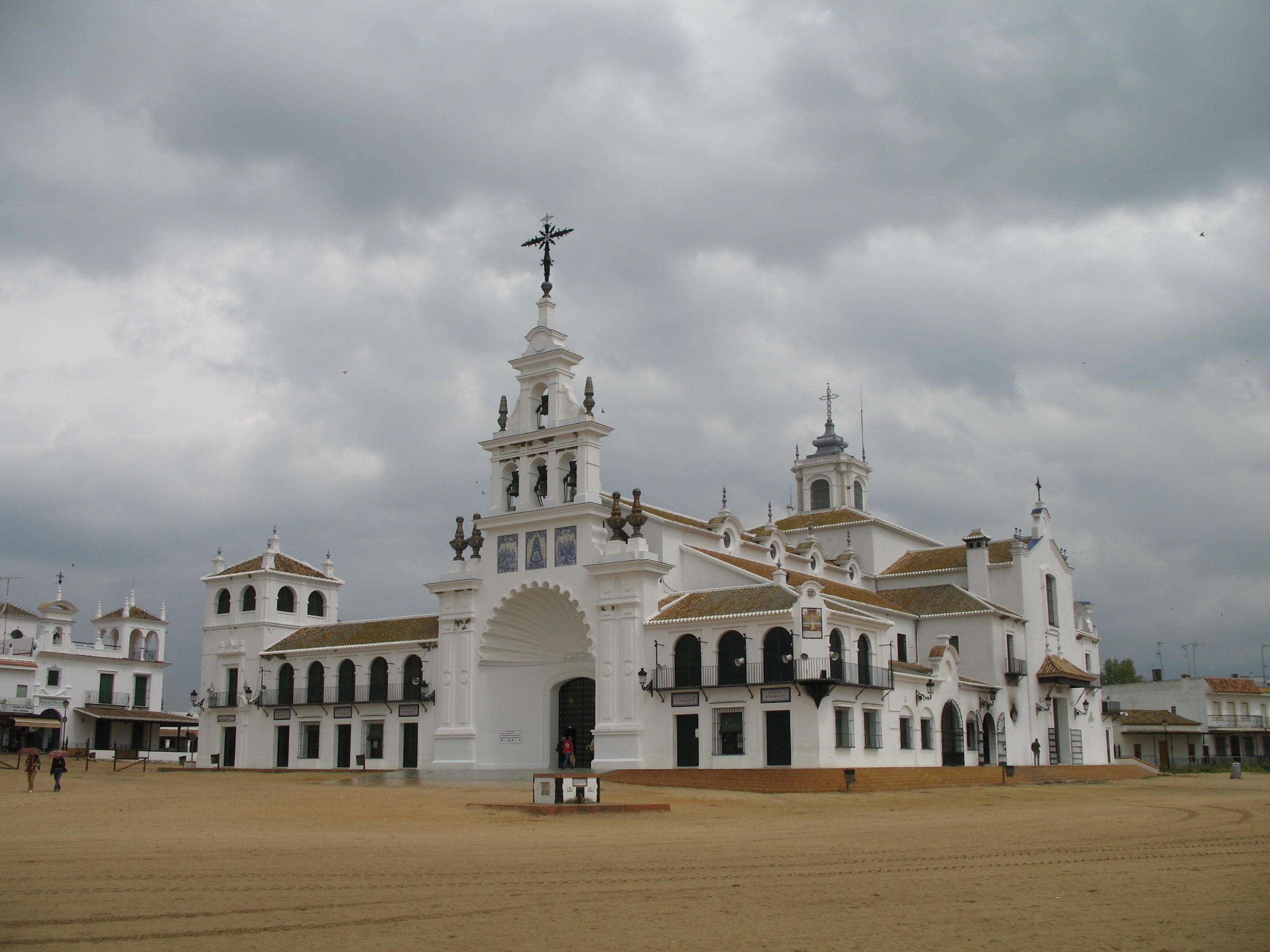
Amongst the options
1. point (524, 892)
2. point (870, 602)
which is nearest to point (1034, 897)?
point (524, 892)

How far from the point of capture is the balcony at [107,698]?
6016cm

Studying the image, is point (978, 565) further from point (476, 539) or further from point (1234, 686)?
point (1234, 686)

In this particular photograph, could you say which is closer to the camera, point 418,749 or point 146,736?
point 418,749

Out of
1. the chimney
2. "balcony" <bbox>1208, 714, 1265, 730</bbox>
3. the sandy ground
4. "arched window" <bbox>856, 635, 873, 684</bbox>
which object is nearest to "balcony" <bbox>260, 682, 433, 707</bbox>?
"arched window" <bbox>856, 635, 873, 684</bbox>

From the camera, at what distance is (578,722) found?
1599 inches

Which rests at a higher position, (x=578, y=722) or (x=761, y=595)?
(x=761, y=595)

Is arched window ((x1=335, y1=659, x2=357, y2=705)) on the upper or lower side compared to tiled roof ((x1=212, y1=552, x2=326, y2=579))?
lower

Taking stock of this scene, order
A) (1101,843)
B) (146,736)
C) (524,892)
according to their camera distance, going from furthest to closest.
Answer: (146,736) → (1101,843) → (524,892)

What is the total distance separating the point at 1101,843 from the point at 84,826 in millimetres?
16040

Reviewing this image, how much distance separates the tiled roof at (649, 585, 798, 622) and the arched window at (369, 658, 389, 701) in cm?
1286

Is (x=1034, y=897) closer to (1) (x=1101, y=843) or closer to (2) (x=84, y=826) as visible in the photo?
(1) (x=1101, y=843)

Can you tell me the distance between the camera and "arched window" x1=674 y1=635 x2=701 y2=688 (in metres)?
36.3

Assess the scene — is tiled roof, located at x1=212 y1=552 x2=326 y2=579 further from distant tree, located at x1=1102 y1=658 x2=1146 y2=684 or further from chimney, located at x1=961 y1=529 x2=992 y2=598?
distant tree, located at x1=1102 y1=658 x2=1146 y2=684

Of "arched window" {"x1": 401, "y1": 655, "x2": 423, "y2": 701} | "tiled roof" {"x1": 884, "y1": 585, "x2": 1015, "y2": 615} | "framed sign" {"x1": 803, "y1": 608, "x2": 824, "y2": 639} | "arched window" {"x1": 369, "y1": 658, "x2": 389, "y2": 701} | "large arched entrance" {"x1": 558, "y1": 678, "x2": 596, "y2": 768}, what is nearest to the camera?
"framed sign" {"x1": 803, "y1": 608, "x2": 824, "y2": 639}
